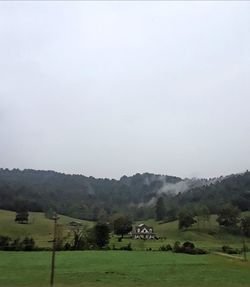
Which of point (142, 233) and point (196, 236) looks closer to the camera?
point (196, 236)

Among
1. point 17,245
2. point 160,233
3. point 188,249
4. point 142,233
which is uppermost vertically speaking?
point 160,233

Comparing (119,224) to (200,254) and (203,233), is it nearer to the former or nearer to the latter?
(203,233)

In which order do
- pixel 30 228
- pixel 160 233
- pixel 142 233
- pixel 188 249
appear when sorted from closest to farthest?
pixel 188 249 → pixel 30 228 → pixel 142 233 → pixel 160 233

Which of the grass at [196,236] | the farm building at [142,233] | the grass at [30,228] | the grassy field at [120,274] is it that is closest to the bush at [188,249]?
the grass at [196,236]

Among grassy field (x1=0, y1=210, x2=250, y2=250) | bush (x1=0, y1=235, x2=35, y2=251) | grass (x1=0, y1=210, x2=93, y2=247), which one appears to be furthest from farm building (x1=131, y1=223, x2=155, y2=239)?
bush (x1=0, y1=235, x2=35, y2=251)

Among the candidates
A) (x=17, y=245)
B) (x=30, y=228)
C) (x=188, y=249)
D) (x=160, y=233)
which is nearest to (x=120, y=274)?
(x=188, y=249)

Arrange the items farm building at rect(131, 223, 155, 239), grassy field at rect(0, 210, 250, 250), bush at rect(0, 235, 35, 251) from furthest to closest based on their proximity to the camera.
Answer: farm building at rect(131, 223, 155, 239) → grassy field at rect(0, 210, 250, 250) → bush at rect(0, 235, 35, 251)

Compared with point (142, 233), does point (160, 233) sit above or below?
above

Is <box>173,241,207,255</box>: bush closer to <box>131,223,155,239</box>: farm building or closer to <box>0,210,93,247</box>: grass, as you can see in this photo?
<box>0,210,93,247</box>: grass

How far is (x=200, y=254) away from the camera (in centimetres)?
9338

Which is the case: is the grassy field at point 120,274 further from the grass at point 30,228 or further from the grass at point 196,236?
the grass at point 30,228

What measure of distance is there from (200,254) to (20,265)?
41.2 m

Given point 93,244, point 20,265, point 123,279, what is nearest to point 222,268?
point 123,279

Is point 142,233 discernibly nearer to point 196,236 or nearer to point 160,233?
point 160,233
